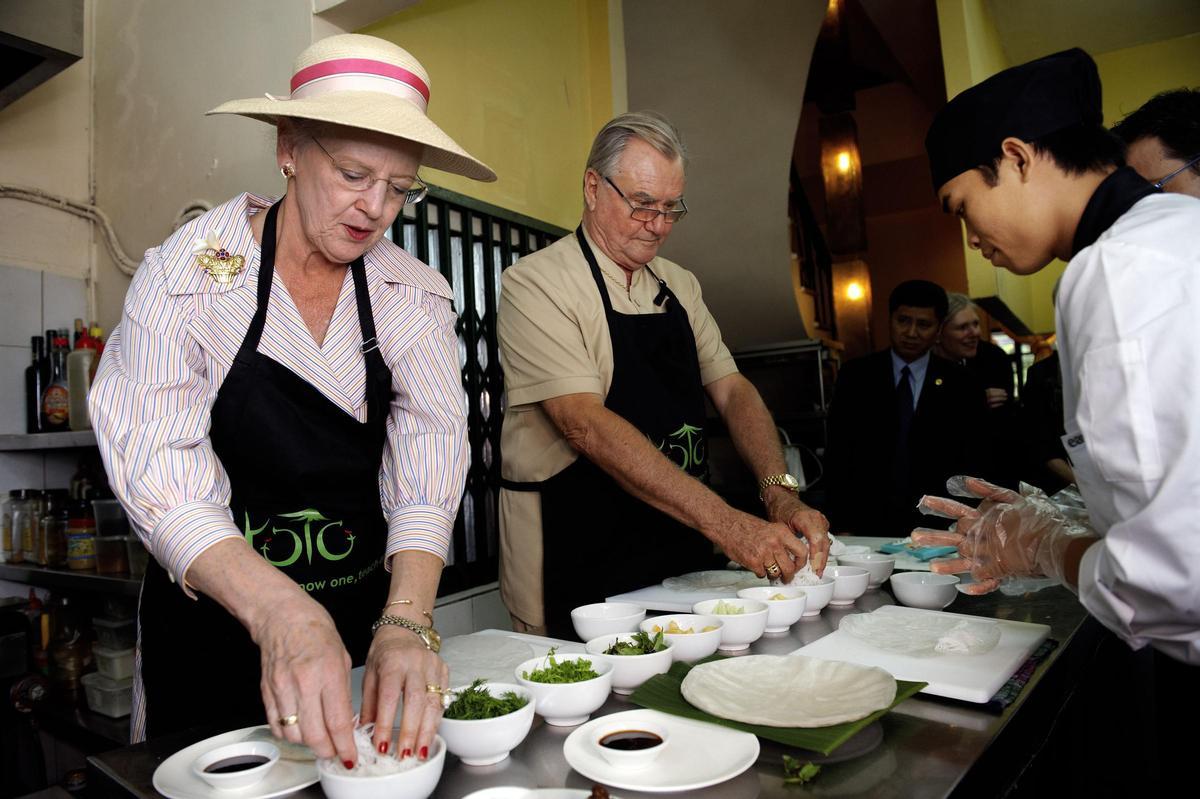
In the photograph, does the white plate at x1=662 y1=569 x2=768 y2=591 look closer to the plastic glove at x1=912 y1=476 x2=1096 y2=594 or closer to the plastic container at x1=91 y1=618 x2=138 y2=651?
the plastic glove at x1=912 y1=476 x2=1096 y2=594

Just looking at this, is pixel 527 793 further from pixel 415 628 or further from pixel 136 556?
pixel 136 556

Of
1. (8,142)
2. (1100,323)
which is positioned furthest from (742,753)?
(8,142)

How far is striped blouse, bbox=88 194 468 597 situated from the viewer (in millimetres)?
1121

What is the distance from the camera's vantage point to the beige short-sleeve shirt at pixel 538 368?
1.97 m

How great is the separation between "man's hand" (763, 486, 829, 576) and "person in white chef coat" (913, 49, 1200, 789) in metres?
0.31

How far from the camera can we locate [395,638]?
3.50 feet

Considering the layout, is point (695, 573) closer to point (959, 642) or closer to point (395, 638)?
point (959, 642)

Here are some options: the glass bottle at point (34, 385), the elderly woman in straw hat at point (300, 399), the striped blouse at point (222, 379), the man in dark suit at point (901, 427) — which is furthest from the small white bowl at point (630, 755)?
the glass bottle at point (34, 385)

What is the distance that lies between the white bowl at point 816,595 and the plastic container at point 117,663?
2009 mm

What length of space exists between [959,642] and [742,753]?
0.52m

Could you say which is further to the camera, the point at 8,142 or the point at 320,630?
the point at 8,142

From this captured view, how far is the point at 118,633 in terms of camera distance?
242 centimetres

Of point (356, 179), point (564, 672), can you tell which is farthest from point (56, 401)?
point (564, 672)

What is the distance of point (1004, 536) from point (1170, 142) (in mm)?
948
